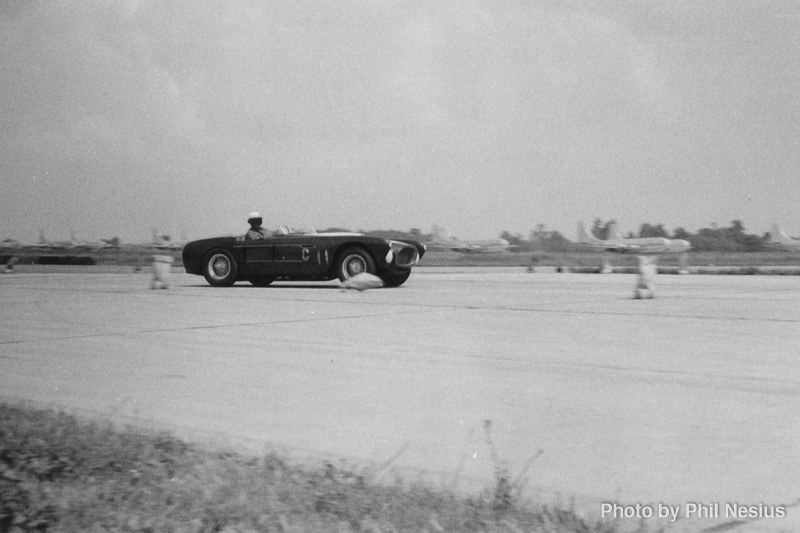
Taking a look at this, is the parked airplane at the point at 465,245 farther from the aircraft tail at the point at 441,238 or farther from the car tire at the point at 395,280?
the car tire at the point at 395,280

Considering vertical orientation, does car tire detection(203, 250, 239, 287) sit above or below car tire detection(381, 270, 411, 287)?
above

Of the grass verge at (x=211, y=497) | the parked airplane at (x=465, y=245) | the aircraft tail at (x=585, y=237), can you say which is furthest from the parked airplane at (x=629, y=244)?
the grass verge at (x=211, y=497)

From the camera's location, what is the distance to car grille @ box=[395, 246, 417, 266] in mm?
16062

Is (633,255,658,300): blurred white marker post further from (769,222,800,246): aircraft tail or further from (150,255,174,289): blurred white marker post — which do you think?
(769,222,800,246): aircraft tail

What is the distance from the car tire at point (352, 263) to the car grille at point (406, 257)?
49 centimetres

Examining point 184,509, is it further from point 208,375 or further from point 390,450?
point 208,375

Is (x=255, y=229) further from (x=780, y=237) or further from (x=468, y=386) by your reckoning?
(x=780, y=237)

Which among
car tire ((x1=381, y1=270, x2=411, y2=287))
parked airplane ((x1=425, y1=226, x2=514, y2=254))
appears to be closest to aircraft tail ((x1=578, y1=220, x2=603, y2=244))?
parked airplane ((x1=425, y1=226, x2=514, y2=254))

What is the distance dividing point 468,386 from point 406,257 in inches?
410

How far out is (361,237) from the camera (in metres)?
15.9

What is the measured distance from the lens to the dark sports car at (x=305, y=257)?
1594cm

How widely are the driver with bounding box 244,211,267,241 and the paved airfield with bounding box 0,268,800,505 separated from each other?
18.6ft

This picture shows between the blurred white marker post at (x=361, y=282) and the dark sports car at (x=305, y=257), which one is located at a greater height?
the dark sports car at (x=305, y=257)

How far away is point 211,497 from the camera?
11.8ft
